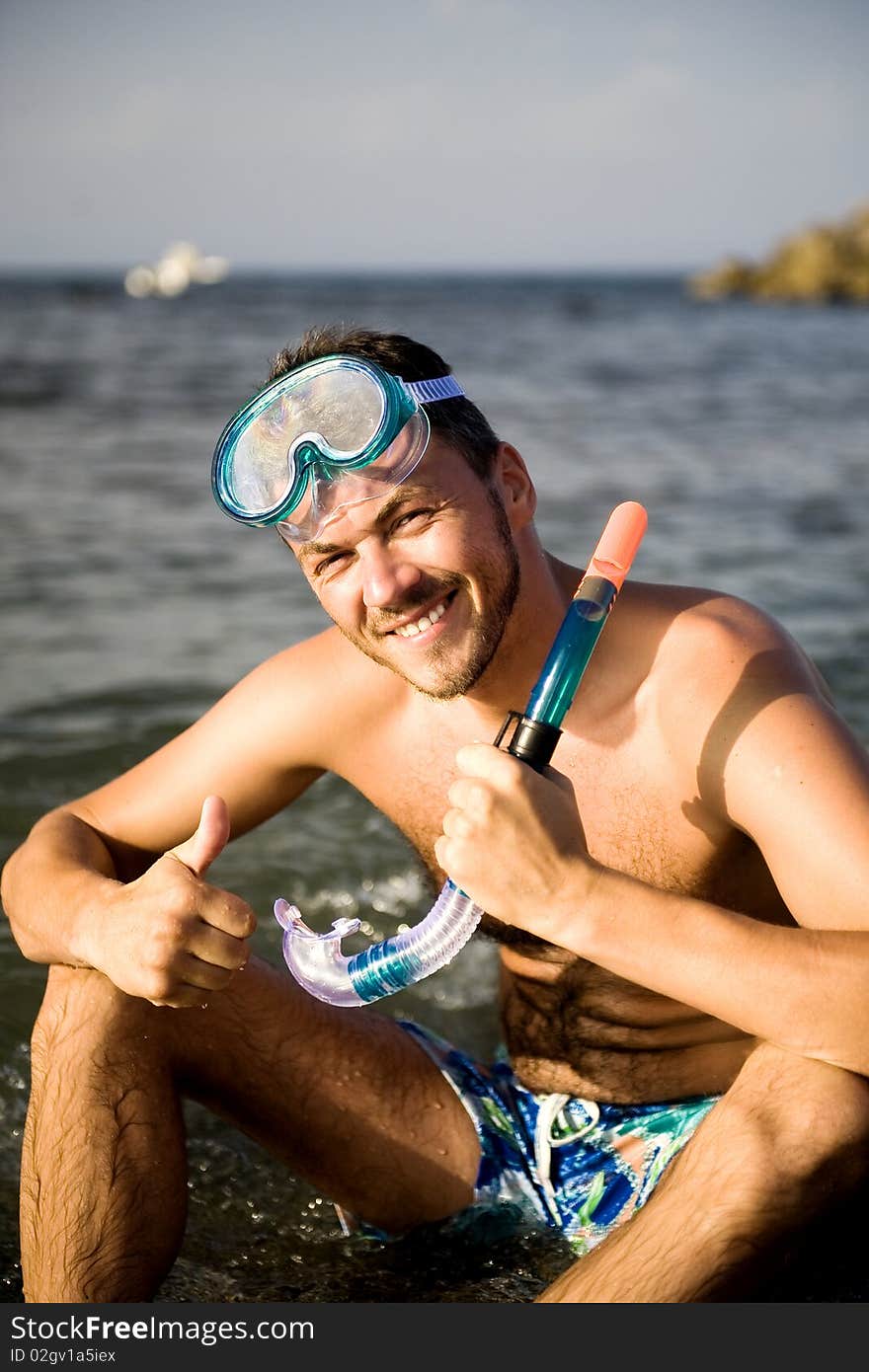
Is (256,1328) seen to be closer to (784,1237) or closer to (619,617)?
(784,1237)

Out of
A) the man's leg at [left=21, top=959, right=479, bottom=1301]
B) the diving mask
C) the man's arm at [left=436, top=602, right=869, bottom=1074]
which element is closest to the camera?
the man's arm at [left=436, top=602, right=869, bottom=1074]

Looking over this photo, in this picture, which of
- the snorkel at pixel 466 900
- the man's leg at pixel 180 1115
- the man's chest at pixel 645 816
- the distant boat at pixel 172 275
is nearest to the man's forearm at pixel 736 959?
the snorkel at pixel 466 900

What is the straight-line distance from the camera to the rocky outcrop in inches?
2191

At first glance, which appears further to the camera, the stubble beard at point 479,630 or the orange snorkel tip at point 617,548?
the stubble beard at point 479,630

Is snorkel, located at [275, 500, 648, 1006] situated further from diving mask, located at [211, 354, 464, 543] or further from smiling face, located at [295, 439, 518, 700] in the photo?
diving mask, located at [211, 354, 464, 543]

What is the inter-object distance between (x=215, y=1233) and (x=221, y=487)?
5.09 ft

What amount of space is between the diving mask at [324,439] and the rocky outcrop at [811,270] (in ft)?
186

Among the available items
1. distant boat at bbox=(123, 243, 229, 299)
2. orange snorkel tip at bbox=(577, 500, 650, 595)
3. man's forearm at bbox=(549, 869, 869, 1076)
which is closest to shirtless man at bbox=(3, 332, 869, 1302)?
man's forearm at bbox=(549, 869, 869, 1076)

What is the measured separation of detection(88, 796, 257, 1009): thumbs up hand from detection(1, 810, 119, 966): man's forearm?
0.55ft

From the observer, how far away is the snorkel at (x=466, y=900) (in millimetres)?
2148

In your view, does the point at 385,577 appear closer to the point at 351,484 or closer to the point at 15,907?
the point at 351,484

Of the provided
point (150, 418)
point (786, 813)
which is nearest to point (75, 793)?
point (786, 813)

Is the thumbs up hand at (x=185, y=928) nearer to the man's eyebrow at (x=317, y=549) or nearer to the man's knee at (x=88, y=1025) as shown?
the man's knee at (x=88, y=1025)

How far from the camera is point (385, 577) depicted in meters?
2.41
